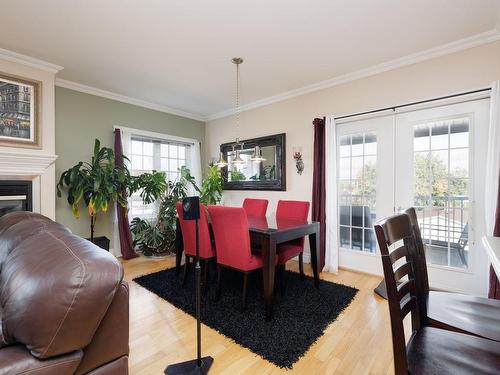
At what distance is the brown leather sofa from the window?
11.5 feet

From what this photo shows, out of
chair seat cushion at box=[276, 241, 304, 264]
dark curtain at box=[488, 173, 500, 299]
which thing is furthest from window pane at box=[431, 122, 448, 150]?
chair seat cushion at box=[276, 241, 304, 264]

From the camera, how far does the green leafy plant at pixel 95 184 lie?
3.40 metres

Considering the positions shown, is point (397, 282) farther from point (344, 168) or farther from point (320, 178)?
point (344, 168)

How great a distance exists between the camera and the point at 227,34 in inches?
98.0

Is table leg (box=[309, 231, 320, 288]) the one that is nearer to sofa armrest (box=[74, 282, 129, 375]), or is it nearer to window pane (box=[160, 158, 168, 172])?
sofa armrest (box=[74, 282, 129, 375])

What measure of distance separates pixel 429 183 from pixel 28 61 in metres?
4.86

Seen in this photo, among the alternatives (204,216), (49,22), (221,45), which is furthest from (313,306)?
(49,22)

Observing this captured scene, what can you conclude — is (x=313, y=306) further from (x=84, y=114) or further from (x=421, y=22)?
(x=84, y=114)

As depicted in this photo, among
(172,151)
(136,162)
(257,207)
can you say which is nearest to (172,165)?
(172,151)

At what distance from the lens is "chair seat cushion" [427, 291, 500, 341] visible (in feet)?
3.62

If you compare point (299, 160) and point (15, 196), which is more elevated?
point (299, 160)

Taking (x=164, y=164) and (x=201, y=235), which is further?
(x=164, y=164)

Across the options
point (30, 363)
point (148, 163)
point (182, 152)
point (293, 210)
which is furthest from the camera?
point (182, 152)

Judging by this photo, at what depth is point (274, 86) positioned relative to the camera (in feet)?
12.3
